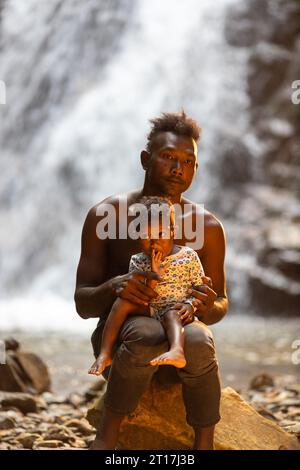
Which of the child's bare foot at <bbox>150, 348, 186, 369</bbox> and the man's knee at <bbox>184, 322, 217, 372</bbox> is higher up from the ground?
the man's knee at <bbox>184, 322, 217, 372</bbox>

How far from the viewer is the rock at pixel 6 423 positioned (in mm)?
3449

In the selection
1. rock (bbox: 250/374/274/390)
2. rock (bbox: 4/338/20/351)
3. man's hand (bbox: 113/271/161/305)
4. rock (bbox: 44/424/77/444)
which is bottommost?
rock (bbox: 44/424/77/444)

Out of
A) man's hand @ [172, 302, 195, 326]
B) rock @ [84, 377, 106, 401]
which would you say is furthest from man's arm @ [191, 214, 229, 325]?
A: rock @ [84, 377, 106, 401]

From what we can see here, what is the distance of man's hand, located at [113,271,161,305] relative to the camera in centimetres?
225

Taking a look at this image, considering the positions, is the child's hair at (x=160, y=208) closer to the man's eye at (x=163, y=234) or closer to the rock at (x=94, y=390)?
the man's eye at (x=163, y=234)

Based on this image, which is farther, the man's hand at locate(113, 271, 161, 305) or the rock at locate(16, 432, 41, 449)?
the rock at locate(16, 432, 41, 449)

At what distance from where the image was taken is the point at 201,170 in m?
15.1

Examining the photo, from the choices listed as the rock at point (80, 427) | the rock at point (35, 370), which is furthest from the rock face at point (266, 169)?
the rock at point (80, 427)

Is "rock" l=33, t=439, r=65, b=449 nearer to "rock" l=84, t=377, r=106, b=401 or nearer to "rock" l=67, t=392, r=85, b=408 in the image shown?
"rock" l=67, t=392, r=85, b=408

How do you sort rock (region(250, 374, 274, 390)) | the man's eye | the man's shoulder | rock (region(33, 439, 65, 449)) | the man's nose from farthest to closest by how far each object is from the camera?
rock (region(250, 374, 274, 390)) → rock (region(33, 439, 65, 449)) → the man's shoulder → the man's nose → the man's eye

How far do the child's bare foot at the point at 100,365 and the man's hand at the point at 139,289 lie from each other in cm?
21

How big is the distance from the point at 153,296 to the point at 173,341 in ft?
0.65
